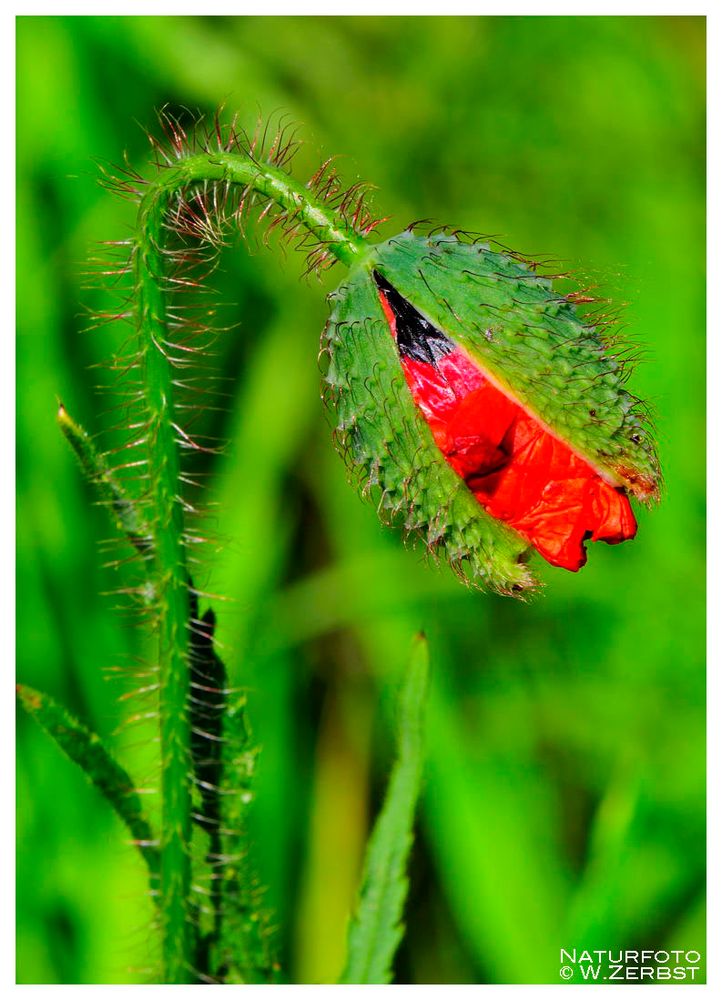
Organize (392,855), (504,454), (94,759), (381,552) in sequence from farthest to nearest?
1. (381,552)
2. (392,855)
3. (94,759)
4. (504,454)

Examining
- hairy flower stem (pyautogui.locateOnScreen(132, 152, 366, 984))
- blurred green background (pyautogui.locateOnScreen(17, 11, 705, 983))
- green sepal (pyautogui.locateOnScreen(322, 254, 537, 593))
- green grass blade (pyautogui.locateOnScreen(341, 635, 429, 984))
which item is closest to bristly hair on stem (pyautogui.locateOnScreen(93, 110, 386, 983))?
hairy flower stem (pyautogui.locateOnScreen(132, 152, 366, 984))

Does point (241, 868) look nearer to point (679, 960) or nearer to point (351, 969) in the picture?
point (351, 969)

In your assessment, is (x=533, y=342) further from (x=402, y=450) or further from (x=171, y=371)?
(x=171, y=371)

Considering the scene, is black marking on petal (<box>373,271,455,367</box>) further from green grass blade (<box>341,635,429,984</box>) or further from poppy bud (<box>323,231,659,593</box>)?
green grass blade (<box>341,635,429,984</box>)

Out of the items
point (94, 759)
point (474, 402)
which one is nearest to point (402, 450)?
point (474, 402)

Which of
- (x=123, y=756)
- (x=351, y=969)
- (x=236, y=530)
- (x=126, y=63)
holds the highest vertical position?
(x=126, y=63)

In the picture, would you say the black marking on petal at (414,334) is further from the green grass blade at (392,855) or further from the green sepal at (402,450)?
the green grass blade at (392,855)

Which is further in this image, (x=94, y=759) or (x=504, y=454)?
(x=94, y=759)
